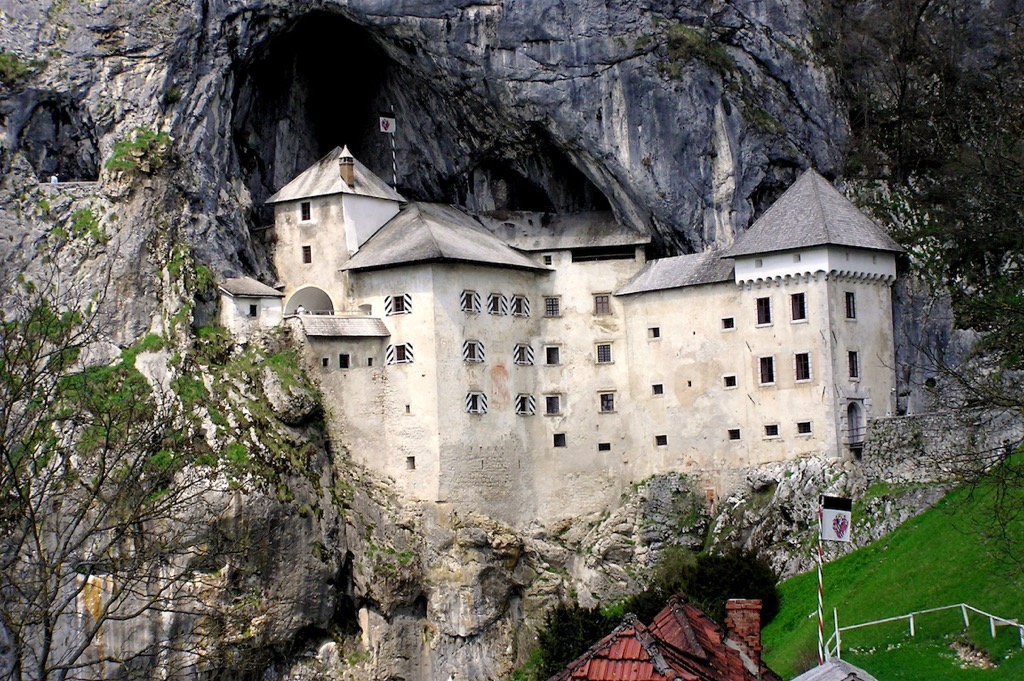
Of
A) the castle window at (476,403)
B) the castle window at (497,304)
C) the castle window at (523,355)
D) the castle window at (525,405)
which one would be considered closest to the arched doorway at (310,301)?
the castle window at (497,304)

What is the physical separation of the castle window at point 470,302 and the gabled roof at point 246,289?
8.90 m

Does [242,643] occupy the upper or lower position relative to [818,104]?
lower

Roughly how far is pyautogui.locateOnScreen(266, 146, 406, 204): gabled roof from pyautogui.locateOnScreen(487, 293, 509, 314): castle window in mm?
8078

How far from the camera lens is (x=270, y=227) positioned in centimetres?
8112

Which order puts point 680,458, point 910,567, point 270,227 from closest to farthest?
point 910,567, point 680,458, point 270,227

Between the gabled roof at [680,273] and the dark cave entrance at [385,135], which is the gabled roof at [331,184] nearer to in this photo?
the dark cave entrance at [385,135]

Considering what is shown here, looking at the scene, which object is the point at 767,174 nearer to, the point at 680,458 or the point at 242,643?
the point at 680,458

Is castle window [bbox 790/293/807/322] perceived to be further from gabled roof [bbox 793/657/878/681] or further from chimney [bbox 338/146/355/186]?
gabled roof [bbox 793/657/878/681]

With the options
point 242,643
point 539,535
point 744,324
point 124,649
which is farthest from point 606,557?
point 124,649

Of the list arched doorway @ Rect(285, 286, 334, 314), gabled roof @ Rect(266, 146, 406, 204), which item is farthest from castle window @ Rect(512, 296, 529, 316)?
arched doorway @ Rect(285, 286, 334, 314)

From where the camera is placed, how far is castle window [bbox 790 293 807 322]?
235 feet

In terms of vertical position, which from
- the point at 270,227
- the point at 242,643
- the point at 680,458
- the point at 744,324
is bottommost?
the point at 242,643

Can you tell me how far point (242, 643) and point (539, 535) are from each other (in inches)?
611

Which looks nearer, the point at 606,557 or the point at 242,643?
the point at 242,643
